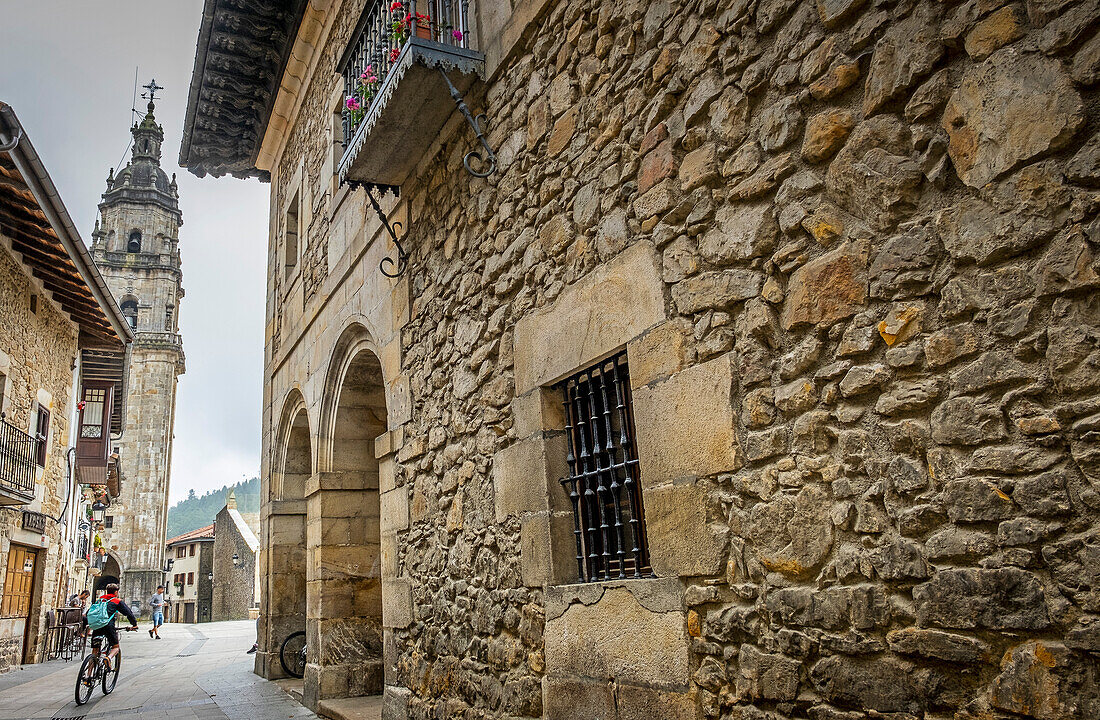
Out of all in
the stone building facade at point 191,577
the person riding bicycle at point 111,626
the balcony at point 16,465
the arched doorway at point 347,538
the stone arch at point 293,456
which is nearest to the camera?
the arched doorway at point 347,538

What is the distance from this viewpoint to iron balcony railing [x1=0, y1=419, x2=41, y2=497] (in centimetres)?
1116

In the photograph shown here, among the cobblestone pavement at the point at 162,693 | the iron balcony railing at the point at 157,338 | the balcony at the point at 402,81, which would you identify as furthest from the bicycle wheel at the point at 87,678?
the iron balcony railing at the point at 157,338

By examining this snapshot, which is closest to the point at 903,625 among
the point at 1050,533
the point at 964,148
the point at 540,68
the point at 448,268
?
the point at 1050,533

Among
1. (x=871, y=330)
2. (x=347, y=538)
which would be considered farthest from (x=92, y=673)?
(x=871, y=330)

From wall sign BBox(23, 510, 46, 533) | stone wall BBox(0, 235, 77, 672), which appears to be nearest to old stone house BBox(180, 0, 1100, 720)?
stone wall BBox(0, 235, 77, 672)

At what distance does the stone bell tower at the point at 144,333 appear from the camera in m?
36.6

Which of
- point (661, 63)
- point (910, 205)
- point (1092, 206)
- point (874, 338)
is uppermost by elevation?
point (661, 63)

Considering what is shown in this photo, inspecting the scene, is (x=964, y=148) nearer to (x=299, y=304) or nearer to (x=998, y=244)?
(x=998, y=244)

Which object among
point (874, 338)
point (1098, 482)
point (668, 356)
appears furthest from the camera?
point (668, 356)

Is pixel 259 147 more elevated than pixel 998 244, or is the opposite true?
pixel 259 147

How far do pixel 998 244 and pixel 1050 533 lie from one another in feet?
2.40

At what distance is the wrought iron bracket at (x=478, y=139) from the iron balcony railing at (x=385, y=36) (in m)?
0.30

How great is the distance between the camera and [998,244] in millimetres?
1979

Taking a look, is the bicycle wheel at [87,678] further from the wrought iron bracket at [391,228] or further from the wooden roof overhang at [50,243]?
the wrought iron bracket at [391,228]
